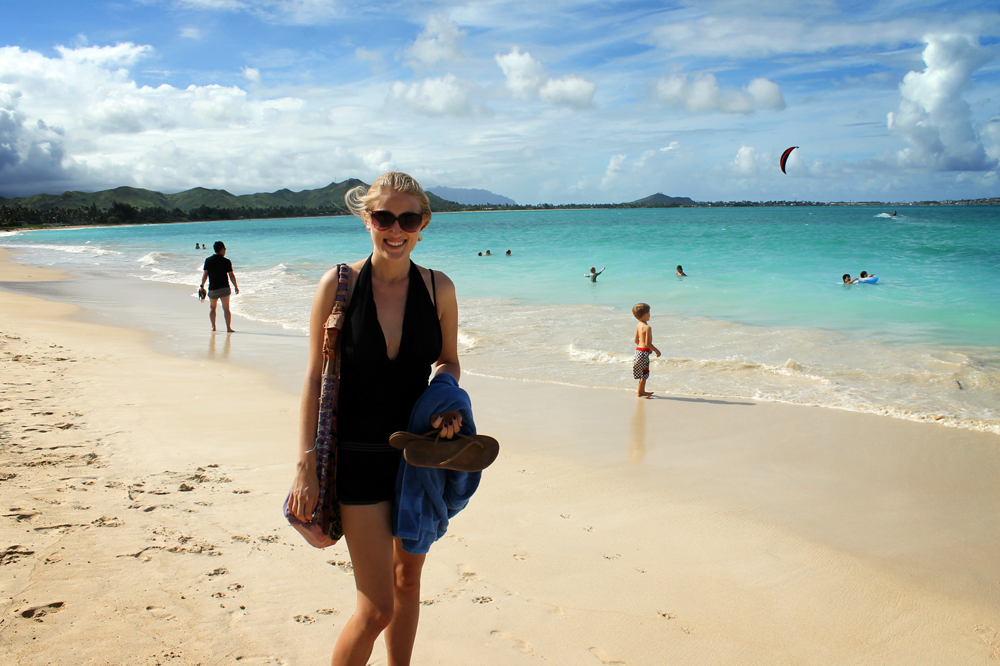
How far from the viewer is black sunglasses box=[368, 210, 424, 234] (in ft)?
6.94

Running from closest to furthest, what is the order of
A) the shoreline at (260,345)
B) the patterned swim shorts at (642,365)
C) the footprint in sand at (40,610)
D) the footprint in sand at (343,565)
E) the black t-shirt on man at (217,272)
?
the footprint in sand at (40,610) < the footprint in sand at (343,565) < the shoreline at (260,345) < the patterned swim shorts at (642,365) < the black t-shirt on man at (217,272)

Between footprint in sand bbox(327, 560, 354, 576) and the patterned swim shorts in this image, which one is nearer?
footprint in sand bbox(327, 560, 354, 576)

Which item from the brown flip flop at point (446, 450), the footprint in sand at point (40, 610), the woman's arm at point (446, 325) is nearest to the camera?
the brown flip flop at point (446, 450)

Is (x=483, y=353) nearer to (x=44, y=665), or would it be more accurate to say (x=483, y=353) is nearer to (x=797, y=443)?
(x=797, y=443)

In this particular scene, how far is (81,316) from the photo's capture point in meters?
12.7

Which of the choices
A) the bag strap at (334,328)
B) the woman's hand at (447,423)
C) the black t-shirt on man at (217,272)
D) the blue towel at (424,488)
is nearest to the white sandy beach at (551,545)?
the blue towel at (424,488)

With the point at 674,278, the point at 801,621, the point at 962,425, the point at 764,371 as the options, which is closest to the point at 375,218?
the point at 801,621

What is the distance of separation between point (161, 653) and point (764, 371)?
8.00m

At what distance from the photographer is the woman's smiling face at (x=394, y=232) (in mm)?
2117

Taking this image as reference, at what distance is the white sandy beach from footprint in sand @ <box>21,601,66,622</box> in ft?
0.03

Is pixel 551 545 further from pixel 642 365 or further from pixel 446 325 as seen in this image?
pixel 642 365

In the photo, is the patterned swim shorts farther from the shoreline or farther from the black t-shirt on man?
the black t-shirt on man

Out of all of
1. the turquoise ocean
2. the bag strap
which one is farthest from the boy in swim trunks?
the bag strap

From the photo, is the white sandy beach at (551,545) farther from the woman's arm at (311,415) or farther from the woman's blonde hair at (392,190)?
the woman's blonde hair at (392,190)
